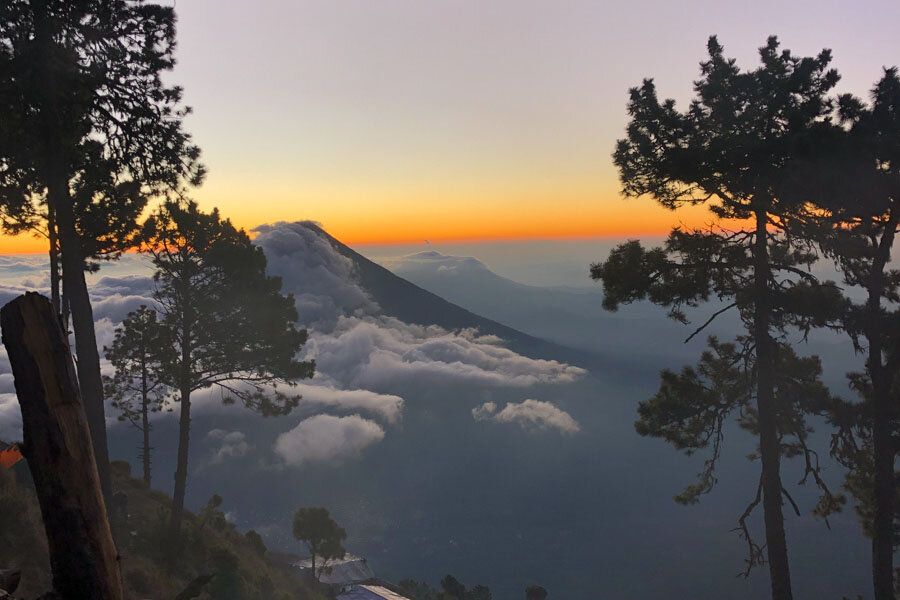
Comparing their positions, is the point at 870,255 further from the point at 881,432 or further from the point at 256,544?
the point at 256,544

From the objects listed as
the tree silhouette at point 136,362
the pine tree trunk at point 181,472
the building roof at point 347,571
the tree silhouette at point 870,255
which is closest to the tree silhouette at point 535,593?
the building roof at point 347,571

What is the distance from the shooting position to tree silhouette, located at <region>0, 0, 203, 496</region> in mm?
9453

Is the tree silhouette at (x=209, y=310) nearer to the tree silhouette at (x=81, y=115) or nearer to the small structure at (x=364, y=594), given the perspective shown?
the tree silhouette at (x=81, y=115)

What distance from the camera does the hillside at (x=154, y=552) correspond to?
11.0m

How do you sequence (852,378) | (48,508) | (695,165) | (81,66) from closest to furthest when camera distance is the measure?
(48,508)
(81,66)
(695,165)
(852,378)

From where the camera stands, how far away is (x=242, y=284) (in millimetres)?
19062

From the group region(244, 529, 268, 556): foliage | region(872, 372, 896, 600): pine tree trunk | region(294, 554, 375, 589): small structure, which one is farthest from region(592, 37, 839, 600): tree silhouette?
region(294, 554, 375, 589): small structure

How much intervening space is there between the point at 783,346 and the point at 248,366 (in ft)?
56.3

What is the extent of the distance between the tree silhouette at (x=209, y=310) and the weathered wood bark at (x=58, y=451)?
53.1 feet

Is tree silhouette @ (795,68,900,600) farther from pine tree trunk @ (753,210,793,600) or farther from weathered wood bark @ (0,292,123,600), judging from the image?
weathered wood bark @ (0,292,123,600)

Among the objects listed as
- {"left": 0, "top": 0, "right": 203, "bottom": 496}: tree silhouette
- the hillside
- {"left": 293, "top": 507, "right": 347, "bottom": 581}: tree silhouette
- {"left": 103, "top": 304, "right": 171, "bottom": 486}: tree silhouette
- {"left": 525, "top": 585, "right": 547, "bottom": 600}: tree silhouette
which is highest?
{"left": 0, "top": 0, "right": 203, "bottom": 496}: tree silhouette

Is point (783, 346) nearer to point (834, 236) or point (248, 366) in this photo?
point (834, 236)

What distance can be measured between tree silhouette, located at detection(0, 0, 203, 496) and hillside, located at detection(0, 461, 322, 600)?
71.6 inches

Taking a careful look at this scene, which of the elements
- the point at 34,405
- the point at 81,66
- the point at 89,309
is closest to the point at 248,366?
the point at 89,309
